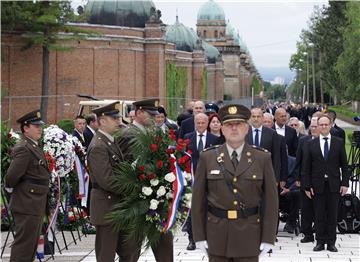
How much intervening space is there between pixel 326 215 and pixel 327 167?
0.77 meters

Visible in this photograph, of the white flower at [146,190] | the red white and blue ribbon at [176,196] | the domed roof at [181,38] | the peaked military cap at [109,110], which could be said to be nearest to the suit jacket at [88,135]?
the peaked military cap at [109,110]

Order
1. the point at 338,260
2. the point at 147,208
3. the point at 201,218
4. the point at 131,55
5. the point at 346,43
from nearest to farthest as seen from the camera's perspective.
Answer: the point at 201,218
the point at 147,208
the point at 338,260
the point at 131,55
the point at 346,43

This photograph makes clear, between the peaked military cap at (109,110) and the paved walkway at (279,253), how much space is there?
270 cm

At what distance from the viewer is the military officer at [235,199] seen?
24.4 ft

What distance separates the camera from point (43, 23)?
46656 mm

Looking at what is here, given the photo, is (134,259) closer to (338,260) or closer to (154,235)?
(154,235)

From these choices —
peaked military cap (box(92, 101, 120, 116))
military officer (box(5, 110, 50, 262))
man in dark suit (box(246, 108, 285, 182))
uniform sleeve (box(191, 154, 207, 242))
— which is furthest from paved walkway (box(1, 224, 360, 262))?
uniform sleeve (box(191, 154, 207, 242))

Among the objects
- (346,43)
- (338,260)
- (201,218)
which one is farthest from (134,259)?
(346,43)

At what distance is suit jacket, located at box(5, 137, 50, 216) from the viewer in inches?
410

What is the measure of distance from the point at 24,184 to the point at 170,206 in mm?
2125

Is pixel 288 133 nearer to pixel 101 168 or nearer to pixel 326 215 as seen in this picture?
pixel 326 215

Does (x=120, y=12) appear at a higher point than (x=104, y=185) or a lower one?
higher

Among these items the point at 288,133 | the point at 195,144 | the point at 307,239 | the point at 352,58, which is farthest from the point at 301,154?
the point at 352,58

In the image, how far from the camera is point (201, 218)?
7566 millimetres
